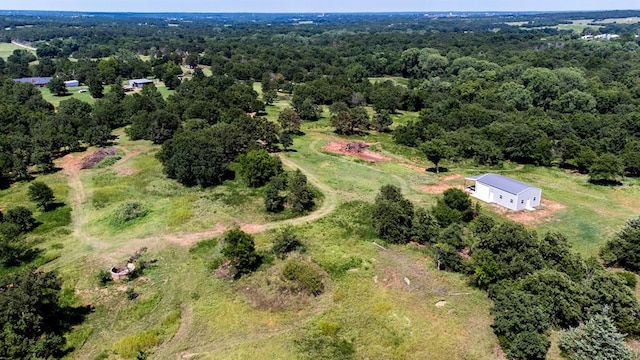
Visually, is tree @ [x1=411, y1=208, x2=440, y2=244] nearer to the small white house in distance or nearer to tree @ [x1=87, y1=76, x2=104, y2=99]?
the small white house in distance

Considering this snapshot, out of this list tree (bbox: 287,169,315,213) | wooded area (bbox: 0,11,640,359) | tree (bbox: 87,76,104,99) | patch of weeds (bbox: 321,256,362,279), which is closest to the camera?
wooded area (bbox: 0,11,640,359)

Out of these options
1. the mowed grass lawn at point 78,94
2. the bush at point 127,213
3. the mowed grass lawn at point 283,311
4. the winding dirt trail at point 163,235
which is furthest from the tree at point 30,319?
the mowed grass lawn at point 78,94

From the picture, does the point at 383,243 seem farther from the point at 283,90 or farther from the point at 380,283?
the point at 283,90

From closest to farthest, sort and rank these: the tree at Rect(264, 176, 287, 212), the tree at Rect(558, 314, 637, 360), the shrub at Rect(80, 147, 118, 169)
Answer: the tree at Rect(558, 314, 637, 360), the tree at Rect(264, 176, 287, 212), the shrub at Rect(80, 147, 118, 169)

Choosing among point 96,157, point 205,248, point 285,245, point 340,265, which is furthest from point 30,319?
point 96,157

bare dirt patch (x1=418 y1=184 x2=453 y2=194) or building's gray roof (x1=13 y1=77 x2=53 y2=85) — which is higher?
building's gray roof (x1=13 y1=77 x2=53 y2=85)

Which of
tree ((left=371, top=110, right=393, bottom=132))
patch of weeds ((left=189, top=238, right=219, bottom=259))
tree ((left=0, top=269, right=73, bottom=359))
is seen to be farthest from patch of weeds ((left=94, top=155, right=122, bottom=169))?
tree ((left=371, top=110, right=393, bottom=132))

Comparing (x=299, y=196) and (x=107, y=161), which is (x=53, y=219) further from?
(x=299, y=196)
